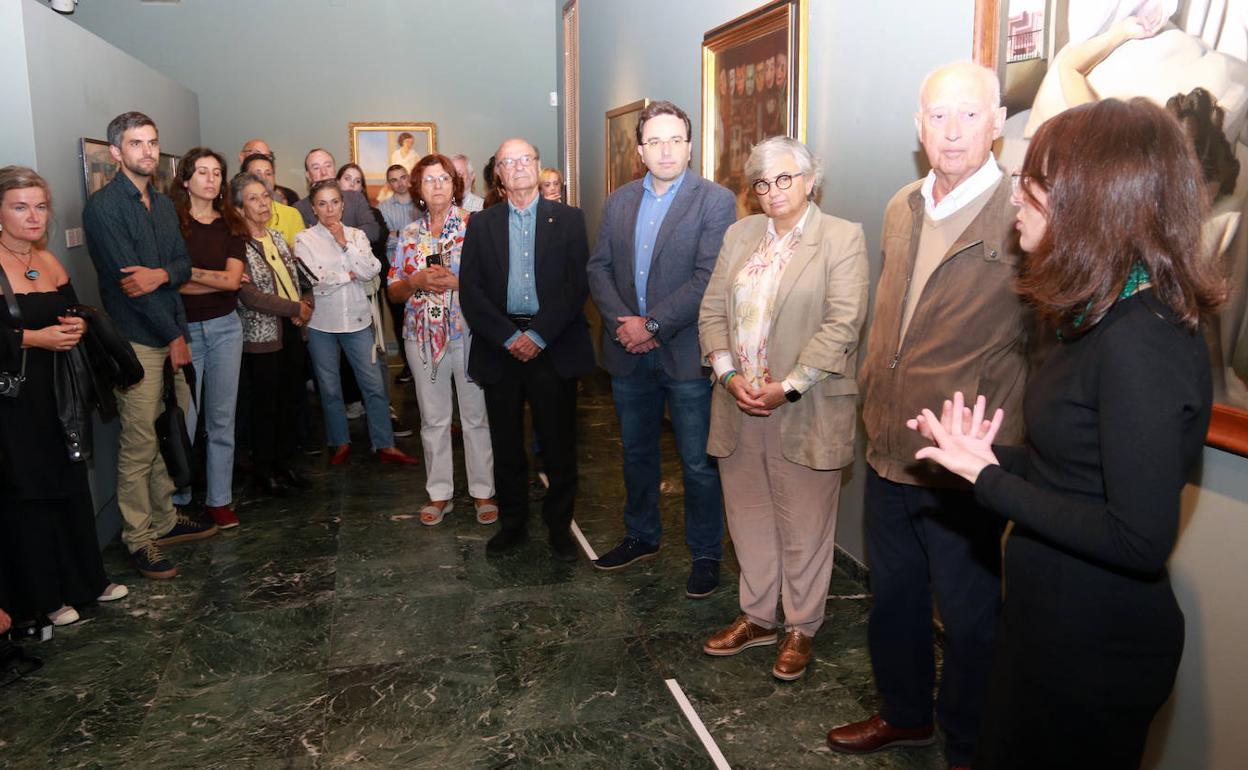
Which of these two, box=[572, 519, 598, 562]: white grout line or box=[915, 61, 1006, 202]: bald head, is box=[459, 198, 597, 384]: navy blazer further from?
box=[915, 61, 1006, 202]: bald head

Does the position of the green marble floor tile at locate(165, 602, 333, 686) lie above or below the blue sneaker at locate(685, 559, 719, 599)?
below

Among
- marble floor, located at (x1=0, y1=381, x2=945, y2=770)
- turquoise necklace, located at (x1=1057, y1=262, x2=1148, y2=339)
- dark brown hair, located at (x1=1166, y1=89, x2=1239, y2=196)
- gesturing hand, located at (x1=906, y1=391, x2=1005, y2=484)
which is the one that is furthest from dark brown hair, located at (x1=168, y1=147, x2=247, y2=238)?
turquoise necklace, located at (x1=1057, y1=262, x2=1148, y2=339)

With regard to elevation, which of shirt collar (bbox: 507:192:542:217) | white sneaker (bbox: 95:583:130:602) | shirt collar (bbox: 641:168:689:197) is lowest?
white sneaker (bbox: 95:583:130:602)

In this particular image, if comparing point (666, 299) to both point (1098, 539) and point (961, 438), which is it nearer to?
point (961, 438)

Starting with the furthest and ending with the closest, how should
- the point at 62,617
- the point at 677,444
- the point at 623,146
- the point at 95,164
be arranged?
the point at 623,146 < the point at 95,164 < the point at 677,444 < the point at 62,617

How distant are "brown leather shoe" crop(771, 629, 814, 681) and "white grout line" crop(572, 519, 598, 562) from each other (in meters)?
1.21

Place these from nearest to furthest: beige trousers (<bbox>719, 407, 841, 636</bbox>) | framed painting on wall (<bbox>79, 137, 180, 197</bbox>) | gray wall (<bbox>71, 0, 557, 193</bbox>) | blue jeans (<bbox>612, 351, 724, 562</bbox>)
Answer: beige trousers (<bbox>719, 407, 841, 636</bbox>) → blue jeans (<bbox>612, 351, 724, 562</bbox>) → framed painting on wall (<bbox>79, 137, 180, 197</bbox>) → gray wall (<bbox>71, 0, 557, 193</bbox>)

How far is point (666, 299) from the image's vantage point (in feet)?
12.1

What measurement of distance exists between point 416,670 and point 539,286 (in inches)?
65.8

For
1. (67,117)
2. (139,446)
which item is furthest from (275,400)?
(67,117)

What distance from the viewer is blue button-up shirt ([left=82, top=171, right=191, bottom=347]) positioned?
4.07m

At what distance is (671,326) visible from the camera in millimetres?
3658

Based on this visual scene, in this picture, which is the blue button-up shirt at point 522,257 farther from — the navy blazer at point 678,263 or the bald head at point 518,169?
the navy blazer at point 678,263

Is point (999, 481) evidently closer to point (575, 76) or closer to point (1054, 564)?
point (1054, 564)
